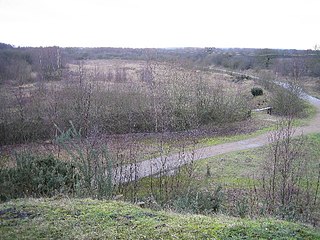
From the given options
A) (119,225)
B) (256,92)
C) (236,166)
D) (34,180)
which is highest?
(256,92)

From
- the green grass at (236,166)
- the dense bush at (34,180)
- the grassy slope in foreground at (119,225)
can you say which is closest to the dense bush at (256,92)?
the green grass at (236,166)

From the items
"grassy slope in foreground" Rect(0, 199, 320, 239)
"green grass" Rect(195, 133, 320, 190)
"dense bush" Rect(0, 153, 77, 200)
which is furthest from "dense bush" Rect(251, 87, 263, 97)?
"grassy slope in foreground" Rect(0, 199, 320, 239)

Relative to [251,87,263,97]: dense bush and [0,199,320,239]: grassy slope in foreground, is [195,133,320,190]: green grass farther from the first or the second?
[251,87,263,97]: dense bush

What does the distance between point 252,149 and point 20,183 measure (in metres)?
12.8

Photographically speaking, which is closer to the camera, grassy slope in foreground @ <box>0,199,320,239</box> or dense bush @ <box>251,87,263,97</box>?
grassy slope in foreground @ <box>0,199,320,239</box>

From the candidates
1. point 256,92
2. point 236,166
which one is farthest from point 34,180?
point 256,92

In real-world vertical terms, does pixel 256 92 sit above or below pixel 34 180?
above

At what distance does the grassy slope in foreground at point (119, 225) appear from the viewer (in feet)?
13.8

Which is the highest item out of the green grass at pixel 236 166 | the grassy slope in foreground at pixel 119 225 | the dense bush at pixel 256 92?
the dense bush at pixel 256 92

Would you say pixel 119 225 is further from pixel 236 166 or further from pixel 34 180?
pixel 236 166

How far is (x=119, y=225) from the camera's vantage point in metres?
4.47

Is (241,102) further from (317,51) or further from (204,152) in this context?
(317,51)

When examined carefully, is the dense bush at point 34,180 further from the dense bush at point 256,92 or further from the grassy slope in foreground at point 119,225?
the dense bush at point 256,92

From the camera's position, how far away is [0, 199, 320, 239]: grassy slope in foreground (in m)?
4.20
